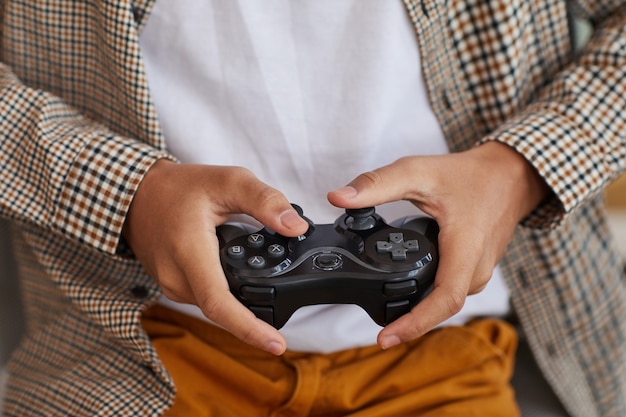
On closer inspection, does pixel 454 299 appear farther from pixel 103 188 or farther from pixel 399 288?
pixel 103 188

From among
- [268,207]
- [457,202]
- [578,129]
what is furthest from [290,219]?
[578,129]

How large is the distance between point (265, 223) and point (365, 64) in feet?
0.67

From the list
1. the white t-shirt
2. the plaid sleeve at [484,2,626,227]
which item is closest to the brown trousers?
the white t-shirt

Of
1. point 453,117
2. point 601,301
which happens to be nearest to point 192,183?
point 453,117

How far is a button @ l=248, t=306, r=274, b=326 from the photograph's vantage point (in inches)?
20.2

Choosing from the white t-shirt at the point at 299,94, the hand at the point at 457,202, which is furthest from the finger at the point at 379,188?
the white t-shirt at the point at 299,94

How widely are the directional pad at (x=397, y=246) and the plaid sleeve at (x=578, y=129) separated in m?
0.18

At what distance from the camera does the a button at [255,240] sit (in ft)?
1.73

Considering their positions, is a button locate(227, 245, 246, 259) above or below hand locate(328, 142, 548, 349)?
above

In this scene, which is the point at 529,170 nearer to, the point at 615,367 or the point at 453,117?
the point at 453,117

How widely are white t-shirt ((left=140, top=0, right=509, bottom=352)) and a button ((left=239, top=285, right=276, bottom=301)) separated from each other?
19 cm

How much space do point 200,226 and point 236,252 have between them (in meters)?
0.05

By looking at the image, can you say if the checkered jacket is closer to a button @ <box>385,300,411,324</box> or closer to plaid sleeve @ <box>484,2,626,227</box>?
plaid sleeve @ <box>484,2,626,227</box>

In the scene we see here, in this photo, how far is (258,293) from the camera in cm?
50
